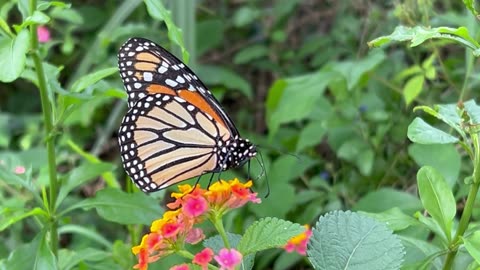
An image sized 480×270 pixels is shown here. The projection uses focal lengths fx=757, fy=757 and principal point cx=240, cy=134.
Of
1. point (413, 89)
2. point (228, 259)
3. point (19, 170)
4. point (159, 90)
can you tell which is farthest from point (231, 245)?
point (413, 89)

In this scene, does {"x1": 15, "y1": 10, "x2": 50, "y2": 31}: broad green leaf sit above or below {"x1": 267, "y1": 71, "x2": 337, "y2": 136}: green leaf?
above

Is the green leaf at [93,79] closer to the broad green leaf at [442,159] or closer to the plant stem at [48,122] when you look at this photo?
the plant stem at [48,122]

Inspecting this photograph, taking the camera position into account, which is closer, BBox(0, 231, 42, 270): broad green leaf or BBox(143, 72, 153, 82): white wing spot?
BBox(0, 231, 42, 270): broad green leaf

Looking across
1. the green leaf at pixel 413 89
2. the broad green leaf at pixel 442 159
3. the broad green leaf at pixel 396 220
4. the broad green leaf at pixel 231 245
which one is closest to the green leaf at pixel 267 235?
the broad green leaf at pixel 231 245

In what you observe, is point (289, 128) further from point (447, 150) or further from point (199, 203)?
point (199, 203)

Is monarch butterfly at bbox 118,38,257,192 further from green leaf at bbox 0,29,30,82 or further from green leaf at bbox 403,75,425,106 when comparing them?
green leaf at bbox 403,75,425,106

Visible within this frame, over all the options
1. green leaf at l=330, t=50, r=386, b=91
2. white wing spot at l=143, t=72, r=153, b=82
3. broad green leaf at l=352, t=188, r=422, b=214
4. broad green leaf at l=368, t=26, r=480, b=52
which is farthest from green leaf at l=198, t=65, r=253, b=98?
broad green leaf at l=368, t=26, r=480, b=52
